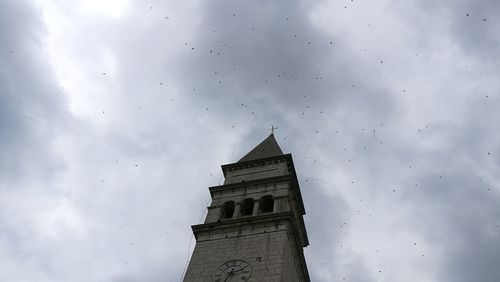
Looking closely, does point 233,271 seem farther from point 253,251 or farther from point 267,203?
point 267,203

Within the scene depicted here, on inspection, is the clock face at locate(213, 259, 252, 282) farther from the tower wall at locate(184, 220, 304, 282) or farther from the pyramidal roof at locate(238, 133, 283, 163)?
the pyramidal roof at locate(238, 133, 283, 163)

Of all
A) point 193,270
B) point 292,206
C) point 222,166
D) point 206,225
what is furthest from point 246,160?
point 193,270

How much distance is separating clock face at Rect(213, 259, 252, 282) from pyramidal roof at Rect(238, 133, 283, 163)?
1393cm

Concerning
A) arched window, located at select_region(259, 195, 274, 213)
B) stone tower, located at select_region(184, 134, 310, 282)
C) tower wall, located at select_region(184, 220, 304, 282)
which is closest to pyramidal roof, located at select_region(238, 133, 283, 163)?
stone tower, located at select_region(184, 134, 310, 282)

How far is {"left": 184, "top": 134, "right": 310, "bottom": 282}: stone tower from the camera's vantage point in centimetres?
3853

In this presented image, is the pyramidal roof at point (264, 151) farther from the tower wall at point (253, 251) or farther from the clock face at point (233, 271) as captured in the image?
the clock face at point (233, 271)

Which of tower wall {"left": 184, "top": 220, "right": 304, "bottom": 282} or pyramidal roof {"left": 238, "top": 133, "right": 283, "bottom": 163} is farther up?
pyramidal roof {"left": 238, "top": 133, "right": 283, "bottom": 163}

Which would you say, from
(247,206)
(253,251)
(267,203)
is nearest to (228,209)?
(247,206)

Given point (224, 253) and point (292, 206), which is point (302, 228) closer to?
point (292, 206)

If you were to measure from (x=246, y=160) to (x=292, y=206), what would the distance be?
6.51 meters

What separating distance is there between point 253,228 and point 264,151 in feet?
41.7

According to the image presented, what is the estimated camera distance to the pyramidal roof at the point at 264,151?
52.5 metres

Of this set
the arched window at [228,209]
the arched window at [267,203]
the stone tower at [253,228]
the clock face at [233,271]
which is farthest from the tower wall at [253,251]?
the arched window at [267,203]

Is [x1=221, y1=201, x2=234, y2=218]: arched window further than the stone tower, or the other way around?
[x1=221, y1=201, x2=234, y2=218]: arched window
